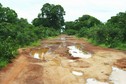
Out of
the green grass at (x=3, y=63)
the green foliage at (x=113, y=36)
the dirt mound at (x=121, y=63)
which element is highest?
the green foliage at (x=113, y=36)

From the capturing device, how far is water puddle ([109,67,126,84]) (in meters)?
11.3

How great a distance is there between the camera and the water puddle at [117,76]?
37.0 feet

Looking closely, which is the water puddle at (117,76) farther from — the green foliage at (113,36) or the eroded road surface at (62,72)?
the green foliage at (113,36)

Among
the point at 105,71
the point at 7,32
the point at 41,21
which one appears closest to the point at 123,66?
the point at 105,71

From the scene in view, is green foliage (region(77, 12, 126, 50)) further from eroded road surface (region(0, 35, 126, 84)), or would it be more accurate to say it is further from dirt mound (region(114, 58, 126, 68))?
eroded road surface (region(0, 35, 126, 84))

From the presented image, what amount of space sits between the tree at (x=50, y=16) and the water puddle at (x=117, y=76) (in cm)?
5496

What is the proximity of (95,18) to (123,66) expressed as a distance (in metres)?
50.0

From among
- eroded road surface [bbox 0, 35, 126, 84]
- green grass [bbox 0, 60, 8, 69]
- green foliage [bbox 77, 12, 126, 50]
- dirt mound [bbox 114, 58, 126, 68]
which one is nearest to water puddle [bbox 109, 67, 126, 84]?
eroded road surface [bbox 0, 35, 126, 84]

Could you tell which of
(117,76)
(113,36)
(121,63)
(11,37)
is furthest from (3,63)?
(113,36)

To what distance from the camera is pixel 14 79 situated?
1162cm

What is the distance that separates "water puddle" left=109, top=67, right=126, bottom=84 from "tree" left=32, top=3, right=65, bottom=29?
180 ft

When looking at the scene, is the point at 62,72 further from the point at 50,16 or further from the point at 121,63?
the point at 50,16

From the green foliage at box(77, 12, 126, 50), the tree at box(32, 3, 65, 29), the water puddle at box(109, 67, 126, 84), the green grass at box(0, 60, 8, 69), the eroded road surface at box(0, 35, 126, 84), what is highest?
the tree at box(32, 3, 65, 29)

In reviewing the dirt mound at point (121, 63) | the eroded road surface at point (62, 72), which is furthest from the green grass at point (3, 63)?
the dirt mound at point (121, 63)
